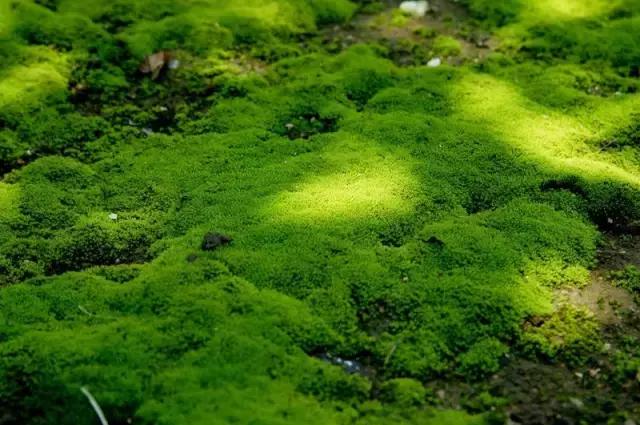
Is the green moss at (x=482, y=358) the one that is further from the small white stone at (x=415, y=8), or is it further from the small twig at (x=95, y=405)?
the small white stone at (x=415, y=8)

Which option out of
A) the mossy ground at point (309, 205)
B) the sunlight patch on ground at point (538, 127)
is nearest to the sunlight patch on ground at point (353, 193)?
the mossy ground at point (309, 205)

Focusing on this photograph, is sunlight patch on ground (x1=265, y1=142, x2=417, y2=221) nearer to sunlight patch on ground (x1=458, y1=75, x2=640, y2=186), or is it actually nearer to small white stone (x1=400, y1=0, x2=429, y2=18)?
sunlight patch on ground (x1=458, y1=75, x2=640, y2=186)

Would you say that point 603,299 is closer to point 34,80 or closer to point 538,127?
point 538,127

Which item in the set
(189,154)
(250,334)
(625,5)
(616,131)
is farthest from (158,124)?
(625,5)

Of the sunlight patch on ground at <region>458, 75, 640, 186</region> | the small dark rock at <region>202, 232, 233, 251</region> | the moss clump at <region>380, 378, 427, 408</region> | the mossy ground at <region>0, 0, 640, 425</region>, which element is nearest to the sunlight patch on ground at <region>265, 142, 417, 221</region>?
the mossy ground at <region>0, 0, 640, 425</region>

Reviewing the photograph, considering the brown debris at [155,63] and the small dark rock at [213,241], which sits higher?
the brown debris at [155,63]
